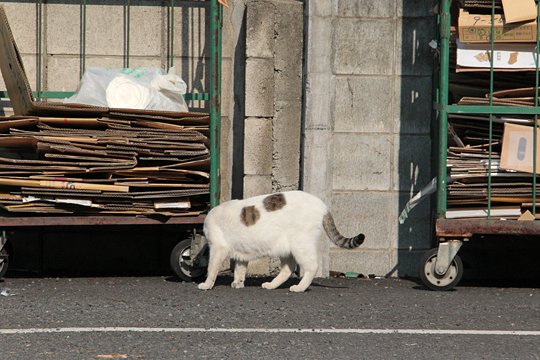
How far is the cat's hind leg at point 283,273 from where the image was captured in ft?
26.5

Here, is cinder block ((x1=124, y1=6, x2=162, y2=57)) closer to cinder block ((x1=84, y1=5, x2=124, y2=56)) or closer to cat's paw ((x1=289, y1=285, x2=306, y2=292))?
cinder block ((x1=84, y1=5, x2=124, y2=56))

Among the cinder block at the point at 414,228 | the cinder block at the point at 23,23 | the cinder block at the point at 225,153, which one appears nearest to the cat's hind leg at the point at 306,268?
the cinder block at the point at 414,228

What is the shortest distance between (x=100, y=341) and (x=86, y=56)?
3598 millimetres

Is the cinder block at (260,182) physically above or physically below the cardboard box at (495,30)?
below

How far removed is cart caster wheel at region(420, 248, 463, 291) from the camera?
8039 millimetres

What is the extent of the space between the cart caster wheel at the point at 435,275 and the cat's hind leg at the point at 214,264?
1356mm

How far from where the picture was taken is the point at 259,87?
883 centimetres

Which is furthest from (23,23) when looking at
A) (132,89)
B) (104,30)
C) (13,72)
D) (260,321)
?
(260,321)

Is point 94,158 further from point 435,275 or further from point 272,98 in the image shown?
point 435,275

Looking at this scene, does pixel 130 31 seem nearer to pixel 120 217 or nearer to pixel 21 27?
pixel 21 27

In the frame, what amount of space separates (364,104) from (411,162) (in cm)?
56

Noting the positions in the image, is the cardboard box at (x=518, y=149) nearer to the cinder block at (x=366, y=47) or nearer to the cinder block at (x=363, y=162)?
the cinder block at (x=363, y=162)

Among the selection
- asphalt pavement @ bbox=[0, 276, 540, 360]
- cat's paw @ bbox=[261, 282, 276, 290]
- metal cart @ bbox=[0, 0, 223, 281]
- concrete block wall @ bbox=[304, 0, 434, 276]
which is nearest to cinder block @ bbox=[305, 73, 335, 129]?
concrete block wall @ bbox=[304, 0, 434, 276]

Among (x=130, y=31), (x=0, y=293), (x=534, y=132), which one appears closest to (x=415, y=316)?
(x=534, y=132)
